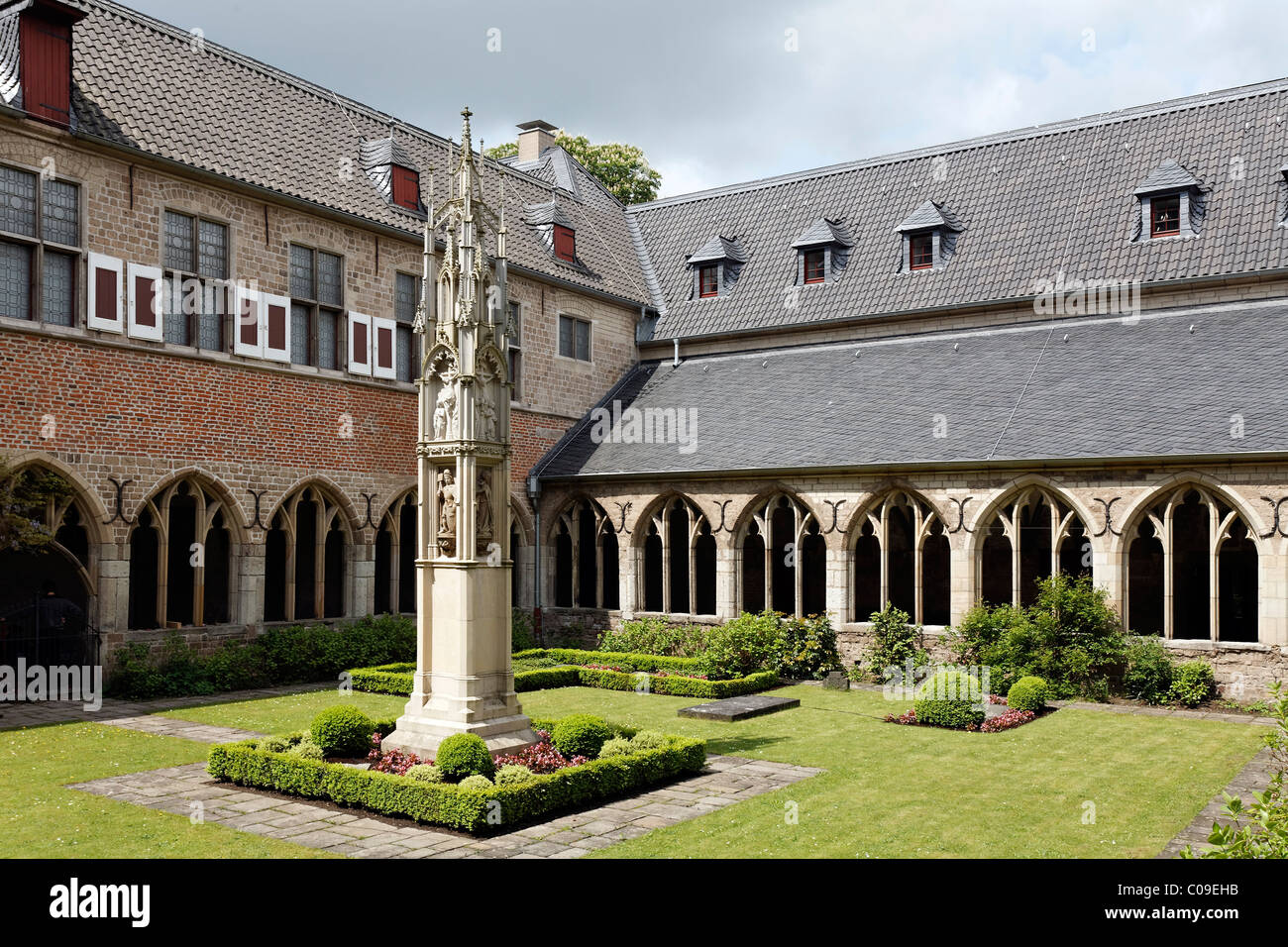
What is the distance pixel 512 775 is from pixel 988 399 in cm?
1406

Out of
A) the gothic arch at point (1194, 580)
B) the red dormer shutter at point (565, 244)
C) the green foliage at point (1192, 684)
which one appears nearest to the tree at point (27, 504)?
the red dormer shutter at point (565, 244)

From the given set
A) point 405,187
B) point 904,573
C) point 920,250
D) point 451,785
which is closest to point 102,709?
point 451,785

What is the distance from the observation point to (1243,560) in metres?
23.2

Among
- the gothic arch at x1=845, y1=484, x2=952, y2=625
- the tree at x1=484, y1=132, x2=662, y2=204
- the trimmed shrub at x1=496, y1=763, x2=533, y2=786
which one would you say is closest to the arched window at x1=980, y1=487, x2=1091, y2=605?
the gothic arch at x1=845, y1=484, x2=952, y2=625

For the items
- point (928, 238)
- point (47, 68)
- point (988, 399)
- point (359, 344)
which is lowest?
point (988, 399)

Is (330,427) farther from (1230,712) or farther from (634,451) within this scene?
(1230,712)

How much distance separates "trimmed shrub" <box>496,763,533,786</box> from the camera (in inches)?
403

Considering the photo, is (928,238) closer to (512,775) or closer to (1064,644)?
(1064,644)

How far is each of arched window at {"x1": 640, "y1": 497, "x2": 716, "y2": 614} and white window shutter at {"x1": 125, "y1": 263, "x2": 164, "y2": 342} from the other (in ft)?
34.8

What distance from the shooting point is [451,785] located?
391 inches

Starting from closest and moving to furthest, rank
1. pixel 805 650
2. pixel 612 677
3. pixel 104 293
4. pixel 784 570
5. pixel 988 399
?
pixel 104 293, pixel 612 677, pixel 805 650, pixel 988 399, pixel 784 570

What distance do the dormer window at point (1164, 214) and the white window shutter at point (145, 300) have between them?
19.4 metres

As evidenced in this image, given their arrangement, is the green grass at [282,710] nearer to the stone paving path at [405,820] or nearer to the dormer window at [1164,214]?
the stone paving path at [405,820]

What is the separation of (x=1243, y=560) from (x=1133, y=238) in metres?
7.29
